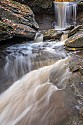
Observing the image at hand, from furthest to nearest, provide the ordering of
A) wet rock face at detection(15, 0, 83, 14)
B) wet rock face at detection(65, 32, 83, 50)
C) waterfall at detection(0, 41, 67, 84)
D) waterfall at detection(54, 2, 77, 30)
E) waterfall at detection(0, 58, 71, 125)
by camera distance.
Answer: waterfall at detection(54, 2, 77, 30), wet rock face at detection(15, 0, 83, 14), wet rock face at detection(65, 32, 83, 50), waterfall at detection(0, 41, 67, 84), waterfall at detection(0, 58, 71, 125)

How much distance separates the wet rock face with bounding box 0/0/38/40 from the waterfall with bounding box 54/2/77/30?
3.00 metres

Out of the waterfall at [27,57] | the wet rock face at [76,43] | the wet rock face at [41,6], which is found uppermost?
the wet rock face at [41,6]

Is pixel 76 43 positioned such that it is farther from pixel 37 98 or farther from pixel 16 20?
pixel 37 98

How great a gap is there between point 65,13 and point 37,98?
8.27m

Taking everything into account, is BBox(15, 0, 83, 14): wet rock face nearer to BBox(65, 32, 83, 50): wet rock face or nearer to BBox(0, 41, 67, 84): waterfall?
BBox(0, 41, 67, 84): waterfall

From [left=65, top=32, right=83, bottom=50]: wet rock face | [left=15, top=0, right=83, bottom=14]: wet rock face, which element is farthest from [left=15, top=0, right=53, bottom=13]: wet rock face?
[left=65, top=32, right=83, bottom=50]: wet rock face

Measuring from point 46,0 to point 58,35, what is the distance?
11.3 ft

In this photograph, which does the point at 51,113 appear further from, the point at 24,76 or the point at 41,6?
the point at 41,6

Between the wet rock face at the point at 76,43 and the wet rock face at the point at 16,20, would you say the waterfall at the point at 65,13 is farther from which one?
the wet rock face at the point at 76,43

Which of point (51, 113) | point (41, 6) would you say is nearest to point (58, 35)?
point (41, 6)

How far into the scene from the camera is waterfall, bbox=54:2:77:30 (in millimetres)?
12359

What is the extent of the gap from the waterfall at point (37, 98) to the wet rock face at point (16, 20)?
78.9 inches

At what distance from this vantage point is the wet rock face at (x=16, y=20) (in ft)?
25.4

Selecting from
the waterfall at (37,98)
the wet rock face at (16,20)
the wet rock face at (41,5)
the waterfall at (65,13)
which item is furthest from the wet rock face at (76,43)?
the wet rock face at (41,5)
